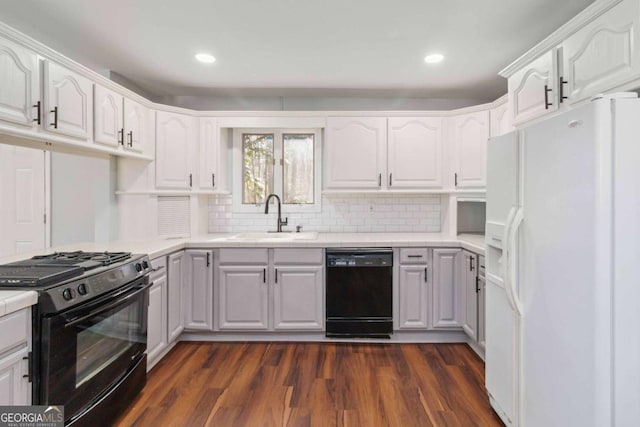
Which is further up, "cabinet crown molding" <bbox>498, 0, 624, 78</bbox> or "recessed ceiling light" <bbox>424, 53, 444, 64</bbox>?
"recessed ceiling light" <bbox>424, 53, 444, 64</bbox>

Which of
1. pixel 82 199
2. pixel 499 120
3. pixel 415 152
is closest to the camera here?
pixel 82 199

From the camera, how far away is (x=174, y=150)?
314 cm

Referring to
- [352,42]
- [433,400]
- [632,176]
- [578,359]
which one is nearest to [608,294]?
[578,359]

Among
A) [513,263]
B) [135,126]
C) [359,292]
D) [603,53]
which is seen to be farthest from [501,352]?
[135,126]

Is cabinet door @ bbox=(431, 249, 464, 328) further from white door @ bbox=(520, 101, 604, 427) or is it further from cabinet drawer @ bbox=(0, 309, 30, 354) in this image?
cabinet drawer @ bbox=(0, 309, 30, 354)

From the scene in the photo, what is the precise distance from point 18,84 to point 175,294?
1740mm

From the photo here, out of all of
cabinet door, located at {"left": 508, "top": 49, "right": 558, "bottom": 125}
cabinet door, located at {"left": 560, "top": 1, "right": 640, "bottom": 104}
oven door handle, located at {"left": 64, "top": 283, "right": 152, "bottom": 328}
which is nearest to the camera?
cabinet door, located at {"left": 560, "top": 1, "right": 640, "bottom": 104}

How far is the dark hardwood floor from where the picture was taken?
1.93 m

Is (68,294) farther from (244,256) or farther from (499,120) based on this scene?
(499,120)

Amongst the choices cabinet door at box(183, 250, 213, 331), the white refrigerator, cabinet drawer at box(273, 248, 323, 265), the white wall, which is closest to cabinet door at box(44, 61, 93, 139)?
the white wall

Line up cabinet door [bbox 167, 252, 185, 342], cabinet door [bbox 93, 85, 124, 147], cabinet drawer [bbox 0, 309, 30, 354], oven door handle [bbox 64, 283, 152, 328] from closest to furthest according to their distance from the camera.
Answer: cabinet drawer [bbox 0, 309, 30, 354]
oven door handle [bbox 64, 283, 152, 328]
cabinet door [bbox 93, 85, 124, 147]
cabinet door [bbox 167, 252, 185, 342]

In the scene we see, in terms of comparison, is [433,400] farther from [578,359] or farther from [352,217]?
[352,217]

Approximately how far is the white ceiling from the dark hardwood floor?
93.9 inches

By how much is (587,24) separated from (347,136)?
1.96 meters
